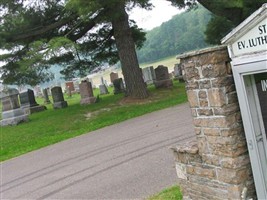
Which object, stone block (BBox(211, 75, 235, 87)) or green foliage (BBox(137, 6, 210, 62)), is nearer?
stone block (BBox(211, 75, 235, 87))

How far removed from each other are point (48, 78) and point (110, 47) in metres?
4.16

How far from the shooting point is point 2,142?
46.2 ft

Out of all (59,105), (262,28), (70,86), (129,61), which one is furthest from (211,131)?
(70,86)

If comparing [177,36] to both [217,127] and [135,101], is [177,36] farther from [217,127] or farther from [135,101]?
[217,127]

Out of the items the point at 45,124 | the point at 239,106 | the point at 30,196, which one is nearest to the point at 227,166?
the point at 239,106

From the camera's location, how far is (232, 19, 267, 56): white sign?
11.2 feet

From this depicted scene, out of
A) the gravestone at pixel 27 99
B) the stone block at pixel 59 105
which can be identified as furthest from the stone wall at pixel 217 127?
the gravestone at pixel 27 99

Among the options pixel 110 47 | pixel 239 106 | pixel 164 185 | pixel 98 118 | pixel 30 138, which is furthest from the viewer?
pixel 110 47

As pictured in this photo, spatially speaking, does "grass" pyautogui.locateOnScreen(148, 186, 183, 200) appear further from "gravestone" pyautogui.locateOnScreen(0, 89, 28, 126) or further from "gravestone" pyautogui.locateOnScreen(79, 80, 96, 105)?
"gravestone" pyautogui.locateOnScreen(79, 80, 96, 105)

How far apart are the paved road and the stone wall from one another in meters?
1.74

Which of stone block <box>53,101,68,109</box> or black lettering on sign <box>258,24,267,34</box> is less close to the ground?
black lettering on sign <box>258,24,267,34</box>

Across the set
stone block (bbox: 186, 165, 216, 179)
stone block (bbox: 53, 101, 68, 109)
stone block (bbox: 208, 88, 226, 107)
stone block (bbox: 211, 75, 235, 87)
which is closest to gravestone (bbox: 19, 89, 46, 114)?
stone block (bbox: 53, 101, 68, 109)

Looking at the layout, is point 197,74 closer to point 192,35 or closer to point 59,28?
point 59,28

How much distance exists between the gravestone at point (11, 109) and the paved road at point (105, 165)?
23.7 ft
